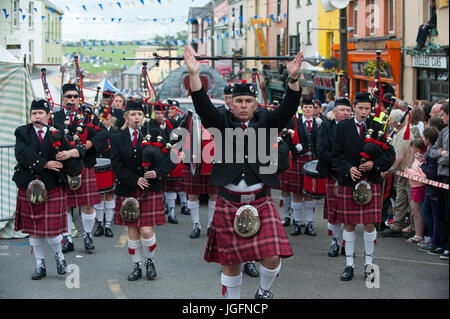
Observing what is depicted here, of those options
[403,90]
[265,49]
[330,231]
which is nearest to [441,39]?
[403,90]

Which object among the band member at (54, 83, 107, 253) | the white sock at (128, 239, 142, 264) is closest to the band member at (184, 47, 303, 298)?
the white sock at (128, 239, 142, 264)

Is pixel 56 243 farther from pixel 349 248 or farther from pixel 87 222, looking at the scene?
pixel 349 248

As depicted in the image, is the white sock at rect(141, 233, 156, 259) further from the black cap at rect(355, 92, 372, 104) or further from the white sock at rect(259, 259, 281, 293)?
the black cap at rect(355, 92, 372, 104)

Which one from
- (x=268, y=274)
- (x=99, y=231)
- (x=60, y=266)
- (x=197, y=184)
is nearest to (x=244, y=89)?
(x=268, y=274)

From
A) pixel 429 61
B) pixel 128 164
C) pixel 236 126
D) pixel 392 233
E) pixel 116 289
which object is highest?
pixel 429 61

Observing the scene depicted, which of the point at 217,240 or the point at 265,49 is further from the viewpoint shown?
the point at 265,49

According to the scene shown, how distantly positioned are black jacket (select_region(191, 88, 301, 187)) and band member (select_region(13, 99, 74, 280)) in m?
1.89

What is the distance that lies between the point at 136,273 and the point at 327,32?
19707 millimetres

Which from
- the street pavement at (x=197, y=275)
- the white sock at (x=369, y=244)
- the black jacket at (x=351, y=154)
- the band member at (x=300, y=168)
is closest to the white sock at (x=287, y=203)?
the band member at (x=300, y=168)

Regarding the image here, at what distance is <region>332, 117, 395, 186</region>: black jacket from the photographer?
5.85 meters

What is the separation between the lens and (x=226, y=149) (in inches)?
187

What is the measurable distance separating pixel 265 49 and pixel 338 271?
26358mm

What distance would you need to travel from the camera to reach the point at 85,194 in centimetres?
732

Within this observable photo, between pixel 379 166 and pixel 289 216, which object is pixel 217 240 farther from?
pixel 289 216
